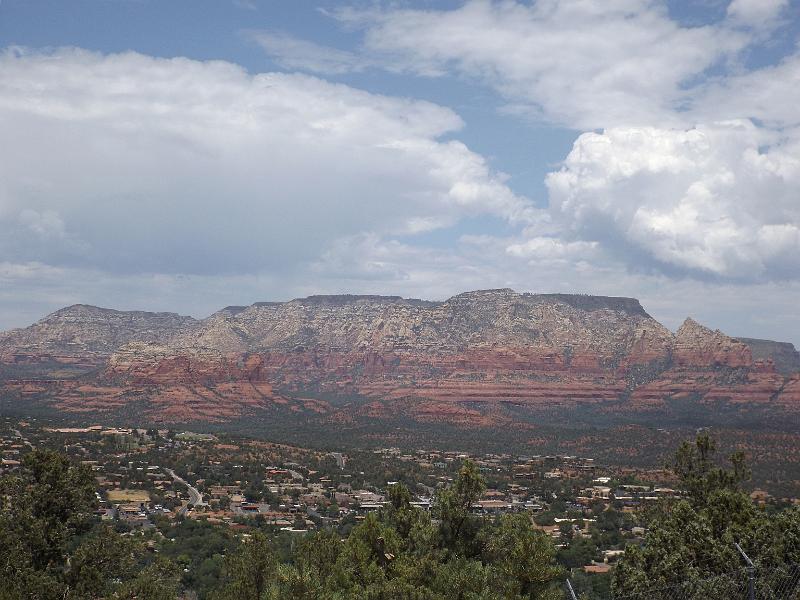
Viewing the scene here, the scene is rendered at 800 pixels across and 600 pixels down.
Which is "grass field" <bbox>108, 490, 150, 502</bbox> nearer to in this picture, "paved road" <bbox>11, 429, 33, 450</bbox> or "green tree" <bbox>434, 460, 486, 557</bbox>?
"paved road" <bbox>11, 429, 33, 450</bbox>

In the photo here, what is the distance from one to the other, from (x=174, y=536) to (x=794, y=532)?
1590 inches

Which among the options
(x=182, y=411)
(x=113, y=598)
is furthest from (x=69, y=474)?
(x=182, y=411)

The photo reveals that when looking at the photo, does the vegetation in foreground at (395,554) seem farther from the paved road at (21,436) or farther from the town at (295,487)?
the paved road at (21,436)

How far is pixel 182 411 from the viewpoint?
147000 mm

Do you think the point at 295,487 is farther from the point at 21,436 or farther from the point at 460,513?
the point at 460,513

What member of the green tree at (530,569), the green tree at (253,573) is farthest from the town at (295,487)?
the green tree at (530,569)

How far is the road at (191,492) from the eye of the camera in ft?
221

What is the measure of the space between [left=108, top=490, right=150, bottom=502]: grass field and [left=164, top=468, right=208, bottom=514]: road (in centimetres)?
410

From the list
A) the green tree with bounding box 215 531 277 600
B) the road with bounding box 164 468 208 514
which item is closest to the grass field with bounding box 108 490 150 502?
the road with bounding box 164 468 208 514

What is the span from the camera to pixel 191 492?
73.4m

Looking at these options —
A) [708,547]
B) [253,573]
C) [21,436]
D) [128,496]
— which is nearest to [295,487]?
[128,496]

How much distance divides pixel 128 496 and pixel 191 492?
807 centimetres

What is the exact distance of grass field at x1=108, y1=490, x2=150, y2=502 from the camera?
64431mm

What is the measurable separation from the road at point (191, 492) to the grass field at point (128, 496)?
13.4 feet
